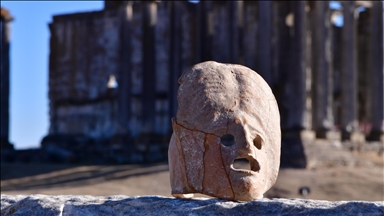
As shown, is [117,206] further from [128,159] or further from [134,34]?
[134,34]

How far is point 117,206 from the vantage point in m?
5.40

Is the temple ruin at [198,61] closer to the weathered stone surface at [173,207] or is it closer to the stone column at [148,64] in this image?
the stone column at [148,64]

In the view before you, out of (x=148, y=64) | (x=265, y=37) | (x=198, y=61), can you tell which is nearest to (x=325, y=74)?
(x=265, y=37)

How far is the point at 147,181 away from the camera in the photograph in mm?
15898

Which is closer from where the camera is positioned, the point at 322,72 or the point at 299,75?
the point at 299,75

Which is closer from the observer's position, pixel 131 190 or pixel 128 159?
pixel 131 190

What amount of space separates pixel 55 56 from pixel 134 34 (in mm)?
4725

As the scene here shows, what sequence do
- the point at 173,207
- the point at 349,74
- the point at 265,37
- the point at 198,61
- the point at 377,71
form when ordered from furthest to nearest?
the point at 377,71, the point at 198,61, the point at 349,74, the point at 265,37, the point at 173,207

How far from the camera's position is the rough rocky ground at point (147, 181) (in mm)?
14594

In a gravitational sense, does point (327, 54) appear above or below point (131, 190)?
above

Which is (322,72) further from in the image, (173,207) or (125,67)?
(173,207)

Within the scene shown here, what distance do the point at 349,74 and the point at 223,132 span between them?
685 inches

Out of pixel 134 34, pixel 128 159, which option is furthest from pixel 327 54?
pixel 134 34

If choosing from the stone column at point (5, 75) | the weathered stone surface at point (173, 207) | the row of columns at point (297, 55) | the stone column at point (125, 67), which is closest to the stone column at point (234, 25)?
the row of columns at point (297, 55)
